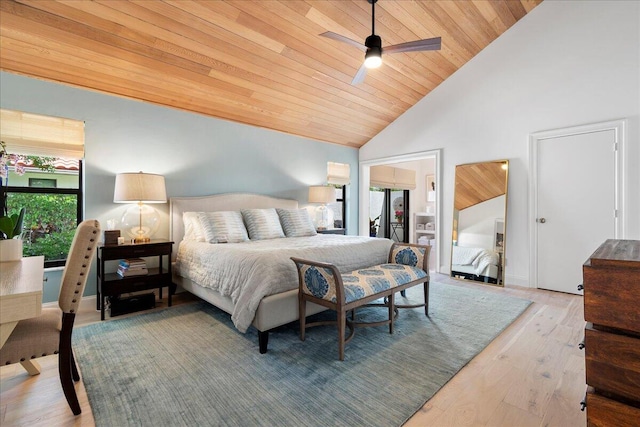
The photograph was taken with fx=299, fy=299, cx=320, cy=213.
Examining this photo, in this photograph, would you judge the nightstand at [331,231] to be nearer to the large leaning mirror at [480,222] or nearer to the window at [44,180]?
the large leaning mirror at [480,222]

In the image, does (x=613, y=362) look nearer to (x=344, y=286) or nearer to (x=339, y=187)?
(x=344, y=286)

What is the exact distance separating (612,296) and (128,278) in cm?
363

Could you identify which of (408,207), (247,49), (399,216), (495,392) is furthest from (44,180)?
(408,207)

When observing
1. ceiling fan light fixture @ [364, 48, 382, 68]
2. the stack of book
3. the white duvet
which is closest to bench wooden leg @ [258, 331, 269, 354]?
the white duvet

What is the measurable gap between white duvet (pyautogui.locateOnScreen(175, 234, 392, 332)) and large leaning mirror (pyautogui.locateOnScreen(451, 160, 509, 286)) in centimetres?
188

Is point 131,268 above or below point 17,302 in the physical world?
below

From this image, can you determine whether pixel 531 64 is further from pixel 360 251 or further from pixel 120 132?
pixel 120 132

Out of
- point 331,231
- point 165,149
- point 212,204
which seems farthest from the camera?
point 331,231

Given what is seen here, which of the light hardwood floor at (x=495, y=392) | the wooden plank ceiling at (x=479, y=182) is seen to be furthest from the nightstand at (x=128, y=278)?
the wooden plank ceiling at (x=479, y=182)

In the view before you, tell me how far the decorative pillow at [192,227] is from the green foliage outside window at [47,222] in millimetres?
1125

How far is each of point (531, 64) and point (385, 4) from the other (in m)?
2.35

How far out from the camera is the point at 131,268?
3.12 metres

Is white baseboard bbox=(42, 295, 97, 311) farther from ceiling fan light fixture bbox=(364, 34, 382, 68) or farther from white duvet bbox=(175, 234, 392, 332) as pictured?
ceiling fan light fixture bbox=(364, 34, 382, 68)

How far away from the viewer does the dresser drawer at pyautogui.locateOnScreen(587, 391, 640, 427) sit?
35.9 inches
